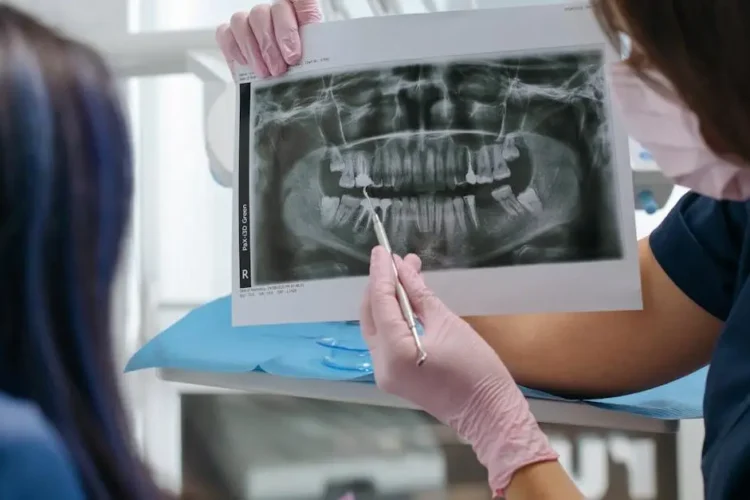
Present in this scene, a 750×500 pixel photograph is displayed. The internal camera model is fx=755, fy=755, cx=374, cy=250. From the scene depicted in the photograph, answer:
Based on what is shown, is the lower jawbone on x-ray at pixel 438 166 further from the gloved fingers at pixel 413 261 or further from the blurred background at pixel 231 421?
the blurred background at pixel 231 421

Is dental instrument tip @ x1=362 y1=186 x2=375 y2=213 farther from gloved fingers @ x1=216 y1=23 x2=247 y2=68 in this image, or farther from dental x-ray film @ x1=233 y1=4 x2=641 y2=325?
gloved fingers @ x1=216 y1=23 x2=247 y2=68

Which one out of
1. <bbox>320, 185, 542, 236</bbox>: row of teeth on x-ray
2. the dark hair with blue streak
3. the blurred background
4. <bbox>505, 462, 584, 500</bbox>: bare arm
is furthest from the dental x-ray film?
the blurred background

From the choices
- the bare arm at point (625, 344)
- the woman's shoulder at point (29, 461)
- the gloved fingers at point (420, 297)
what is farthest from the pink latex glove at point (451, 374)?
the woman's shoulder at point (29, 461)

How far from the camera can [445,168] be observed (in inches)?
30.1

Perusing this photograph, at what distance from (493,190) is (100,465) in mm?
454

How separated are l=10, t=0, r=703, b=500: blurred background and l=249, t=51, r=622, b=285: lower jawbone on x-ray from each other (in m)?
0.57

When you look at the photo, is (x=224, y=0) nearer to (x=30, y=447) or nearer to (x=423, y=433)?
(x=423, y=433)

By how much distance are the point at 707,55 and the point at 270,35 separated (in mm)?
431

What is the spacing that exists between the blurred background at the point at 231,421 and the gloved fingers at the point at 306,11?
50cm

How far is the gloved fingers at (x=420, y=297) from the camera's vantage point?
Result: 70cm

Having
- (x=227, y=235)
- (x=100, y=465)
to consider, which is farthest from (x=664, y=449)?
(x=100, y=465)

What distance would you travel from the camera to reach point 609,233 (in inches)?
29.0

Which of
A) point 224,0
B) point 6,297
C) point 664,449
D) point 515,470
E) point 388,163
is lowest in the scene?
point 664,449

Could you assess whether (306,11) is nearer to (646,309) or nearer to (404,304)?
(404,304)
